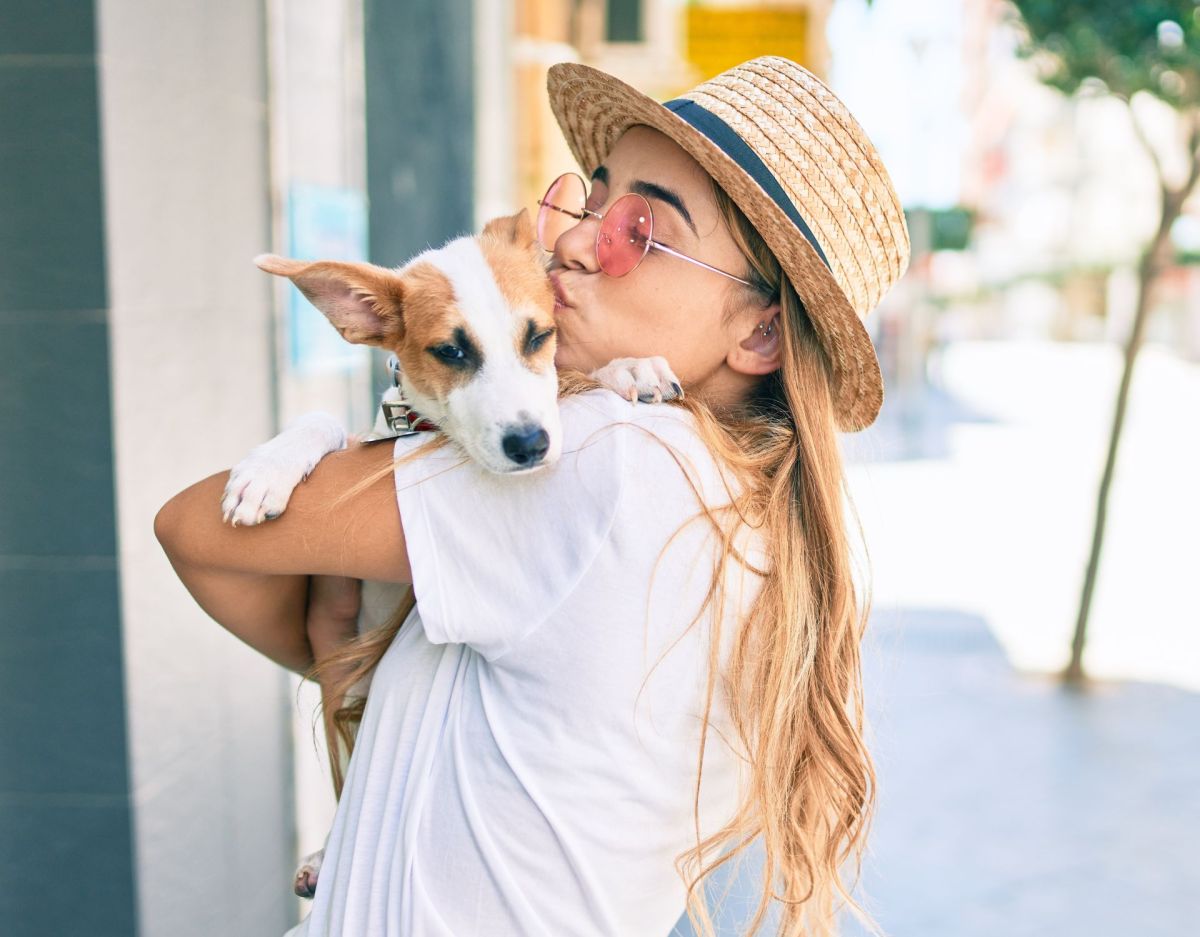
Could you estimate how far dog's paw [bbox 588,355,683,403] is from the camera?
1618mm

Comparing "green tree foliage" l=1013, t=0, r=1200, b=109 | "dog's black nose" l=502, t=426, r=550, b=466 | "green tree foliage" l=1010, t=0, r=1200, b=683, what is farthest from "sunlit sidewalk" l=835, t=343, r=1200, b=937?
"green tree foliage" l=1013, t=0, r=1200, b=109

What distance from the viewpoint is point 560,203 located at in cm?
192

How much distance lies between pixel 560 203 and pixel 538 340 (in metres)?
0.27

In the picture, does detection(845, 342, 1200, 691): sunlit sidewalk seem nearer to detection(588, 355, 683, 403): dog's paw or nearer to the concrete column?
detection(588, 355, 683, 403): dog's paw

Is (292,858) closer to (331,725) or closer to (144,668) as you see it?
(144,668)

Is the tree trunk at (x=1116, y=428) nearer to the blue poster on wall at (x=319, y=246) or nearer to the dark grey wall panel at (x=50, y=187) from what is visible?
the blue poster on wall at (x=319, y=246)

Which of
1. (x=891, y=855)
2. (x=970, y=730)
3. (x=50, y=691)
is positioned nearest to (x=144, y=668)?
(x=50, y=691)

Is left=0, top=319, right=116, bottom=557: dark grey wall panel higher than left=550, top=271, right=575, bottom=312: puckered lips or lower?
lower

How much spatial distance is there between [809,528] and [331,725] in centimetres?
76

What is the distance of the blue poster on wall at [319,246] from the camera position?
3.20 m

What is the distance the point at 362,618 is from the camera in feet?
5.84

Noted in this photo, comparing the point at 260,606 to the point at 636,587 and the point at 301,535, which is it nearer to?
the point at 301,535

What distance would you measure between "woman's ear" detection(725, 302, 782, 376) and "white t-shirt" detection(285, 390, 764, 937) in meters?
0.38

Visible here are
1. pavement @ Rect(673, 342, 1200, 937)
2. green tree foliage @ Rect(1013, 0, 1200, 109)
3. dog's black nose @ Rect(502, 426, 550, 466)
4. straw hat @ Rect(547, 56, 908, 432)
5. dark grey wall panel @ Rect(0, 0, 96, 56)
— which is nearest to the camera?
dog's black nose @ Rect(502, 426, 550, 466)
